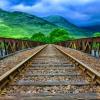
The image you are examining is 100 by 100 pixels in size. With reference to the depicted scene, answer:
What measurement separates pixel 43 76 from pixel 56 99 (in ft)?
9.20

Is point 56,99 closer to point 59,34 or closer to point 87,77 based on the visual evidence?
point 87,77

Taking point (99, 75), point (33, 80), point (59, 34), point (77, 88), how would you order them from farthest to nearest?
point (59, 34) < point (33, 80) < point (99, 75) < point (77, 88)

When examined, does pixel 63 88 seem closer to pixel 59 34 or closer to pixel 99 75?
pixel 99 75

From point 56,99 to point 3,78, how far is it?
1.68 metres

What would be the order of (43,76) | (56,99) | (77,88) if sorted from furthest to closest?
1. (43,76)
2. (77,88)
3. (56,99)

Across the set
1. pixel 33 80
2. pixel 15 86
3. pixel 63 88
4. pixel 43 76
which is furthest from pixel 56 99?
pixel 43 76

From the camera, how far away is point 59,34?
157 meters

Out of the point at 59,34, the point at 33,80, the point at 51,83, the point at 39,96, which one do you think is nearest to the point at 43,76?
the point at 33,80

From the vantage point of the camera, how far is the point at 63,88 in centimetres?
601

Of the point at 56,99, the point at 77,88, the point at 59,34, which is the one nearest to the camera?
the point at 56,99

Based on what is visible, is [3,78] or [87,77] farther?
[87,77]

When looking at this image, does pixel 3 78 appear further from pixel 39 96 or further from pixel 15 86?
pixel 39 96

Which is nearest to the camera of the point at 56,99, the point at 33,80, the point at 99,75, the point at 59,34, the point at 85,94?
the point at 56,99

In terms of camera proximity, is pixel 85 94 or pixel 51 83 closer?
pixel 85 94
